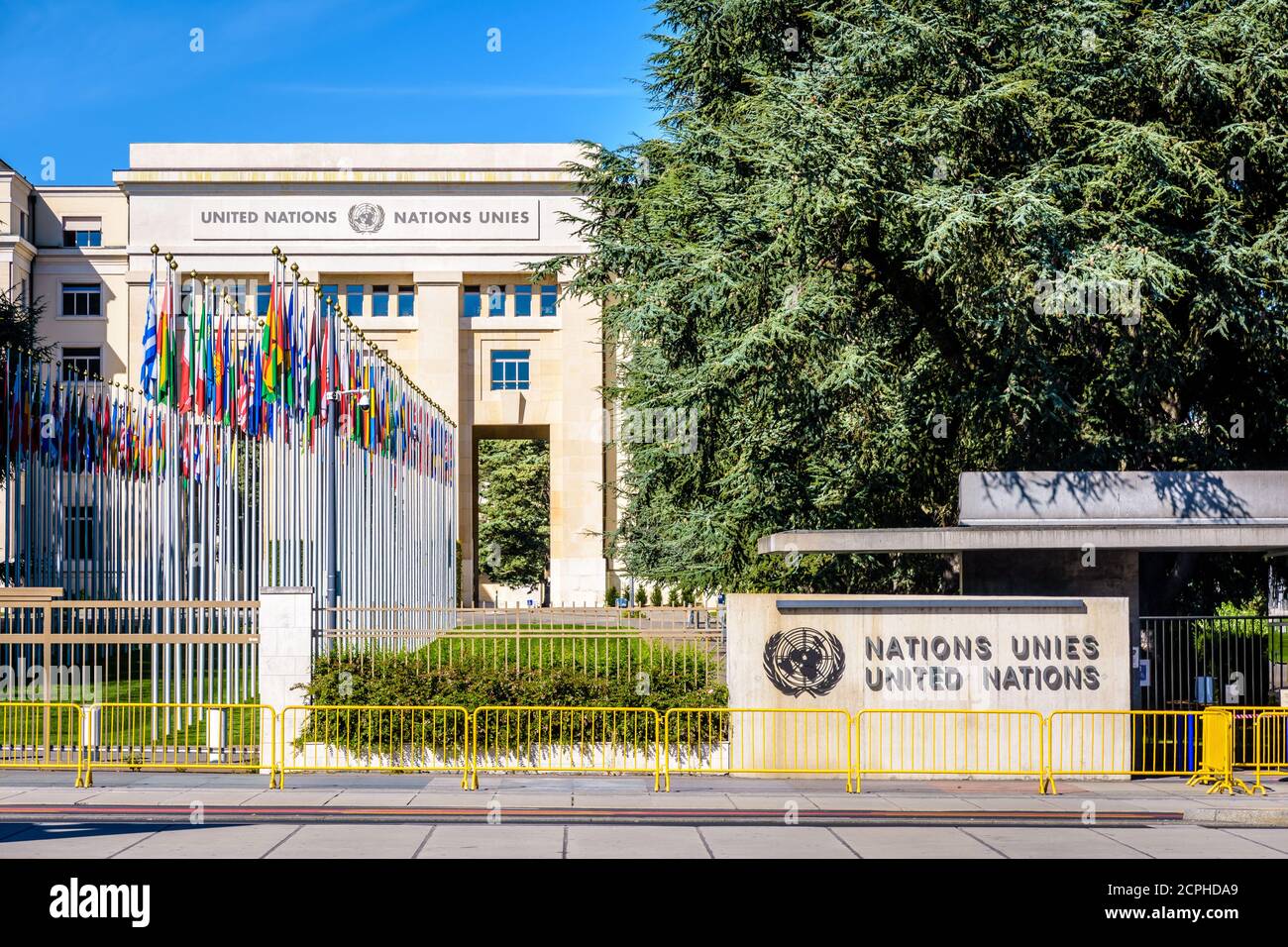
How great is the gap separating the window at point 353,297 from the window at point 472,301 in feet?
19.9

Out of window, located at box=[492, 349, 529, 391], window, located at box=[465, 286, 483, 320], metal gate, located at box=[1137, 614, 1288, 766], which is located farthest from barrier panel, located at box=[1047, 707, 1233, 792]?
window, located at box=[465, 286, 483, 320]

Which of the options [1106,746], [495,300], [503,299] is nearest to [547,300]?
[503,299]

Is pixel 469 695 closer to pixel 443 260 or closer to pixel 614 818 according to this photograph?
pixel 614 818

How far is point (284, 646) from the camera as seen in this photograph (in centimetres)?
1911

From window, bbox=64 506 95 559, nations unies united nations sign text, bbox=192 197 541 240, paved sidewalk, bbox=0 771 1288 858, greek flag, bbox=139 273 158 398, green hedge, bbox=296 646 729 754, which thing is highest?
nations unies united nations sign text, bbox=192 197 541 240

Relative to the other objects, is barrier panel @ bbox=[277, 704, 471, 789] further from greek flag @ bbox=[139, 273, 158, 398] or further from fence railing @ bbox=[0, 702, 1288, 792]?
greek flag @ bbox=[139, 273, 158, 398]

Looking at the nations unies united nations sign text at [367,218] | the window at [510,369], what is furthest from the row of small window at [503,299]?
the nations unies united nations sign text at [367,218]

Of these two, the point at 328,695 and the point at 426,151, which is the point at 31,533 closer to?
the point at 328,695

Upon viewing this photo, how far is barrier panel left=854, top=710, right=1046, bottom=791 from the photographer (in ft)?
59.9

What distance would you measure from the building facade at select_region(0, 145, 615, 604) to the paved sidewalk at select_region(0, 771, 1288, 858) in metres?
54.7

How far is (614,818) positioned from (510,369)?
2444 inches

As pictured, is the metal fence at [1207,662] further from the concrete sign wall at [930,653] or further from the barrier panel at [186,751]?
the barrier panel at [186,751]

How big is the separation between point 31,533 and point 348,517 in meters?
8.94

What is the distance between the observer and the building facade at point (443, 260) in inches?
2869
